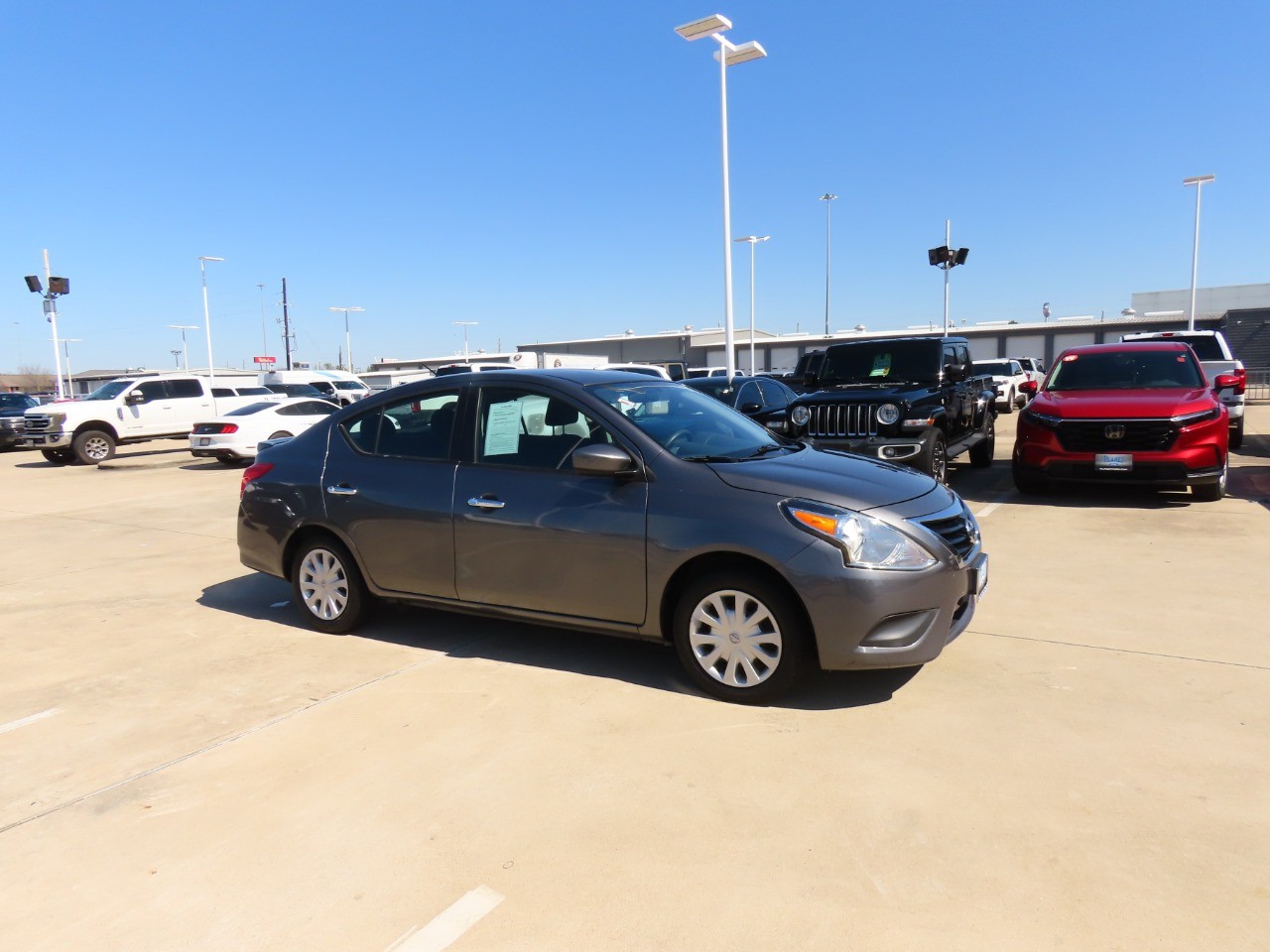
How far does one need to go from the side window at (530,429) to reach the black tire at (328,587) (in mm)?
1233

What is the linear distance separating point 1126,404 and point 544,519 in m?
7.28

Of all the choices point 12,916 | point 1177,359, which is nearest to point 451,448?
point 12,916

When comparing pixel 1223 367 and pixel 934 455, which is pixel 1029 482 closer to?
pixel 934 455

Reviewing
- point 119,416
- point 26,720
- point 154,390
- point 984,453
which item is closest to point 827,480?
point 26,720

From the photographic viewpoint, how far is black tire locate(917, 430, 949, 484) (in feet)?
29.6

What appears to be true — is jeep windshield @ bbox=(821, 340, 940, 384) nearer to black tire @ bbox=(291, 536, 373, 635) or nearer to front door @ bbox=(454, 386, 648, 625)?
front door @ bbox=(454, 386, 648, 625)

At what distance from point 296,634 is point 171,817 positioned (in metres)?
2.30

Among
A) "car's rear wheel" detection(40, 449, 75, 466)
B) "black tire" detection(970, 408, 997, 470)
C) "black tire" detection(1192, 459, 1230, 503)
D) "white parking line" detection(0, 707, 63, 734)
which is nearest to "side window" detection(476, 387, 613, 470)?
"white parking line" detection(0, 707, 63, 734)

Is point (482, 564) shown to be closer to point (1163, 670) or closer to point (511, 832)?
point (511, 832)

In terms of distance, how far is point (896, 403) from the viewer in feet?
30.6

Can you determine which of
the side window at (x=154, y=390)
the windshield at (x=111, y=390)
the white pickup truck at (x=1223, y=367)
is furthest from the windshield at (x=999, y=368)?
the windshield at (x=111, y=390)

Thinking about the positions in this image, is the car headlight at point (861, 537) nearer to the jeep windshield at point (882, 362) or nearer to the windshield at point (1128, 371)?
the jeep windshield at point (882, 362)

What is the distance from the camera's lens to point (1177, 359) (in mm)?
10070

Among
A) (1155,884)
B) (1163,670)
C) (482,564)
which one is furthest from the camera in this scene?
(482,564)
